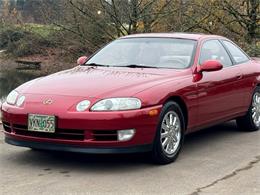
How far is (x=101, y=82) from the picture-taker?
5930 millimetres

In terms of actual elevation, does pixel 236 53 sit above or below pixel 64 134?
above

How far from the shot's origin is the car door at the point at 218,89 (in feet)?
21.9

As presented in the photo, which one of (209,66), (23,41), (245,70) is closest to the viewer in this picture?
(209,66)

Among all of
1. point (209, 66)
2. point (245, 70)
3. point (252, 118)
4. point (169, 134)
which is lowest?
point (252, 118)

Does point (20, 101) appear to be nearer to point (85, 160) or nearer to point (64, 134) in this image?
point (64, 134)

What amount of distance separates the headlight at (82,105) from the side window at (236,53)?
3.09m

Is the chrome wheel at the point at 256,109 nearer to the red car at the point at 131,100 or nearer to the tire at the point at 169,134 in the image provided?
the red car at the point at 131,100

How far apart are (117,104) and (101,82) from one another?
511mm

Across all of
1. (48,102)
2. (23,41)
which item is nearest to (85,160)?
(48,102)

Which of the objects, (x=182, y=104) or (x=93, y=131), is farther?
(x=182, y=104)

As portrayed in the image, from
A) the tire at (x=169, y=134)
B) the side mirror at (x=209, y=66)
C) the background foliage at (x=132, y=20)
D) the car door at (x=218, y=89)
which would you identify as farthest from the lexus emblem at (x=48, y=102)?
the background foliage at (x=132, y=20)

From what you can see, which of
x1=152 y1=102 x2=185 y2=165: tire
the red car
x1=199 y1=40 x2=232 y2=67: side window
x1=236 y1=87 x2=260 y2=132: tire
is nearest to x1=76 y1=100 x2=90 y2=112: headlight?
the red car

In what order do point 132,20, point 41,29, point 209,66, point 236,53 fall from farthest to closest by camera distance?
point 41,29, point 132,20, point 236,53, point 209,66

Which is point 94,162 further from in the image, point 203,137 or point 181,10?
point 181,10
